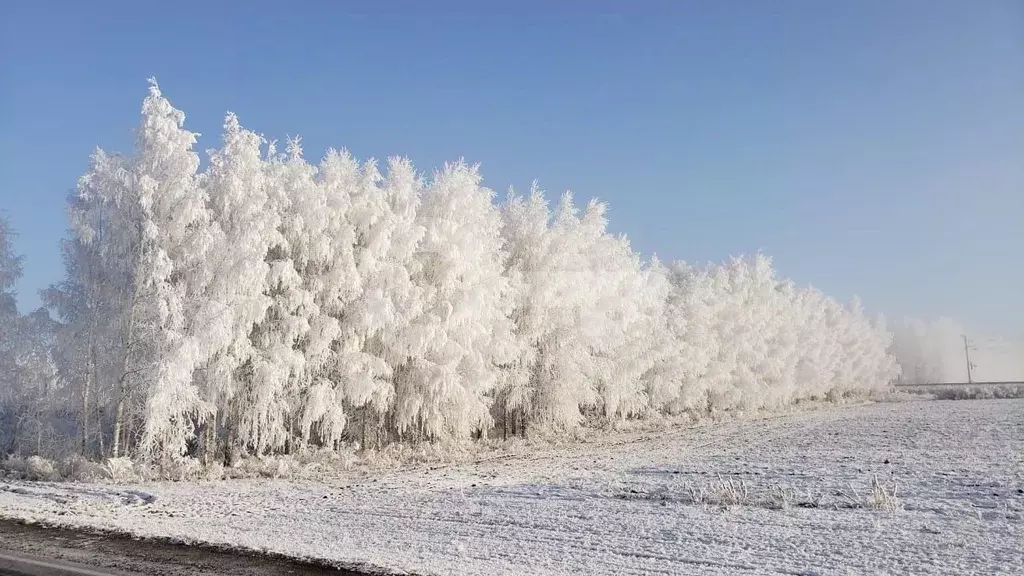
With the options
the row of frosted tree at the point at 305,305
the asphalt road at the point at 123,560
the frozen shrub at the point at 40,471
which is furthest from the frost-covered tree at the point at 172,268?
the asphalt road at the point at 123,560

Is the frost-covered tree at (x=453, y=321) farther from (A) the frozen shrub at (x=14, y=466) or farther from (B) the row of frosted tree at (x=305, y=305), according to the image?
(A) the frozen shrub at (x=14, y=466)

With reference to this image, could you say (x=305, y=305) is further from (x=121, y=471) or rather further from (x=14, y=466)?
(x=14, y=466)

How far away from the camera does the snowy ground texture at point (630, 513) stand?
8.76 meters

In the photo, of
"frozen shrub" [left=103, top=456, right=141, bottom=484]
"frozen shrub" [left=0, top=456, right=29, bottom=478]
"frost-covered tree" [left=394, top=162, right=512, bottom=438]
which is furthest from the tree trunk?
"frost-covered tree" [left=394, top=162, right=512, bottom=438]

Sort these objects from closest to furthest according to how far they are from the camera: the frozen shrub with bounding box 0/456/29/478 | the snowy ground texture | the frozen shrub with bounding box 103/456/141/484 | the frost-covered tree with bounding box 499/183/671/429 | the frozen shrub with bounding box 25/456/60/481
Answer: the snowy ground texture
the frozen shrub with bounding box 103/456/141/484
the frozen shrub with bounding box 25/456/60/481
the frozen shrub with bounding box 0/456/29/478
the frost-covered tree with bounding box 499/183/671/429

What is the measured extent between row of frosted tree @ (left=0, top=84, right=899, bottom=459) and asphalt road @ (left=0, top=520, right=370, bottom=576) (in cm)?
1027

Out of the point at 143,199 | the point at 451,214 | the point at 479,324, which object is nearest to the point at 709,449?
the point at 479,324

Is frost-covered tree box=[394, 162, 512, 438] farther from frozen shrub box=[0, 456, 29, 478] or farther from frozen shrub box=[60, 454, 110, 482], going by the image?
frozen shrub box=[0, 456, 29, 478]

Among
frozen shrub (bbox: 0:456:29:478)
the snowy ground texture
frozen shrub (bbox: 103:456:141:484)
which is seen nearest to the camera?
the snowy ground texture

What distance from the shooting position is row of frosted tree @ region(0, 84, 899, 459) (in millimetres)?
21844

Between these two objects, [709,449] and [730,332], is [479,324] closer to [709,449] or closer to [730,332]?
[709,449]

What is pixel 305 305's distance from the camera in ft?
79.0

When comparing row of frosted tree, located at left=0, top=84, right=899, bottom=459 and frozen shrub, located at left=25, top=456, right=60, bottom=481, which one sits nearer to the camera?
frozen shrub, located at left=25, top=456, right=60, bottom=481

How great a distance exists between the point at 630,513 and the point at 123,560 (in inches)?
332
